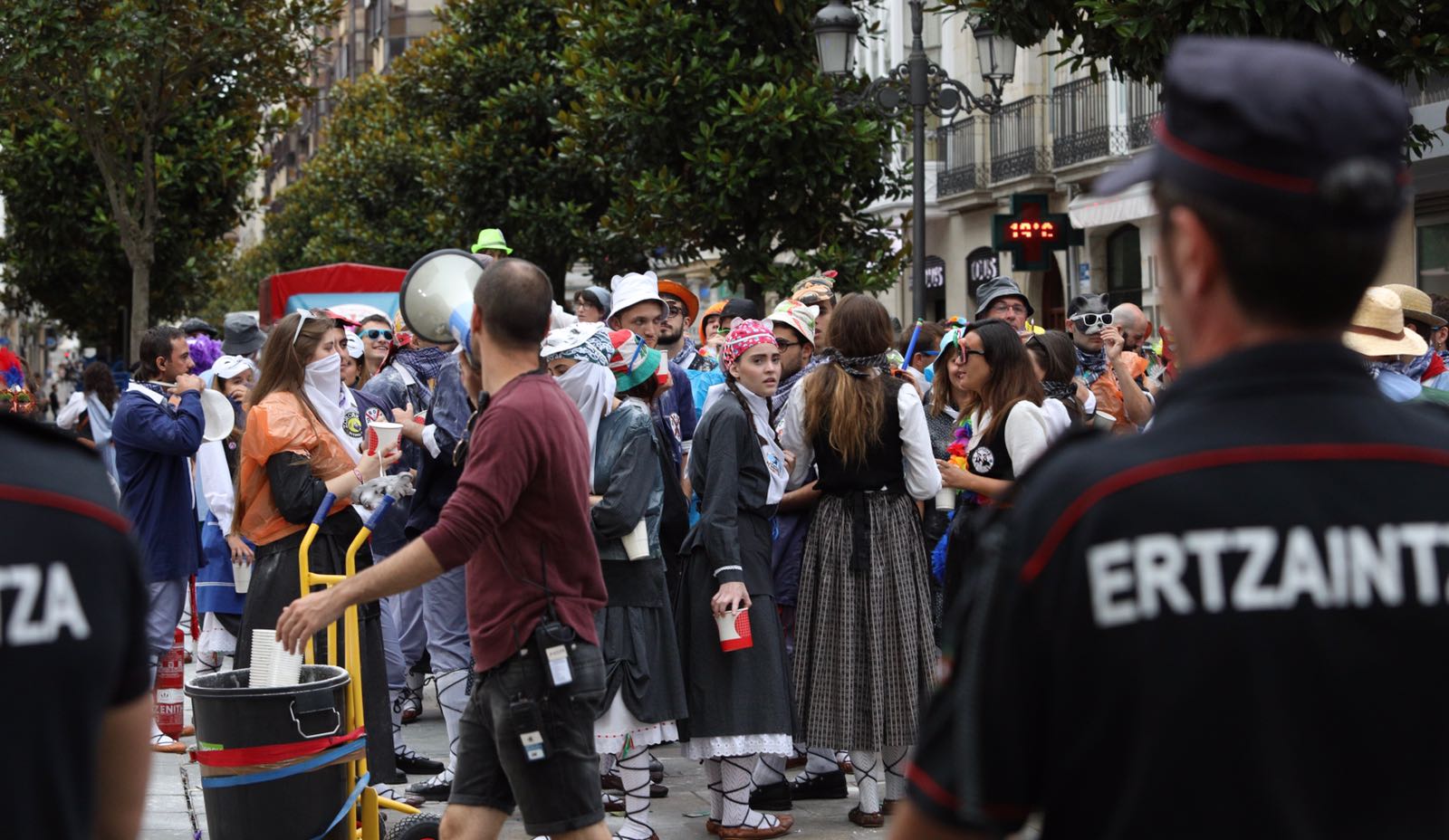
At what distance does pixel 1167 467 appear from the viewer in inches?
70.6

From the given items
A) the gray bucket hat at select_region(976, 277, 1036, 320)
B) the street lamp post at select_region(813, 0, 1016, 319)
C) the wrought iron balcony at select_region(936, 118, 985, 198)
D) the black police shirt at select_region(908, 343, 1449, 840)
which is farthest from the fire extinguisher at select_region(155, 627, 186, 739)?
the wrought iron balcony at select_region(936, 118, 985, 198)

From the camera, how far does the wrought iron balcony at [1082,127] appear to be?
82.9ft

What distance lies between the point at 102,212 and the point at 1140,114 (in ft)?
52.1

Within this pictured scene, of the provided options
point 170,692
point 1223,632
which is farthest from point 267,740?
point 170,692

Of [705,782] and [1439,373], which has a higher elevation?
[1439,373]

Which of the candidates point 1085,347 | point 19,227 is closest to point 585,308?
point 1085,347

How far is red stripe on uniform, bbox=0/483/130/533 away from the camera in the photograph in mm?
2059

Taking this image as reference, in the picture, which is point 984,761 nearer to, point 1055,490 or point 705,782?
point 1055,490

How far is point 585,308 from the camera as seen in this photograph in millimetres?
9844

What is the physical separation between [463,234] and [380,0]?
50709mm

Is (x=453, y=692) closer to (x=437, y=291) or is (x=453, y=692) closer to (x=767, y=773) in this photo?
(x=767, y=773)

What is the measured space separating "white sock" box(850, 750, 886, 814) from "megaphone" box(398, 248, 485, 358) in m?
2.33

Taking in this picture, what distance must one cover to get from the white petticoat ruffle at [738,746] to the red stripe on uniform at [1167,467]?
4.97 metres

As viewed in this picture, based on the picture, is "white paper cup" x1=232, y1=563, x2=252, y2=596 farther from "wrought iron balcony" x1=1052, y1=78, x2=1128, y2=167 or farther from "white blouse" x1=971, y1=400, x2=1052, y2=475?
"wrought iron balcony" x1=1052, y1=78, x2=1128, y2=167
